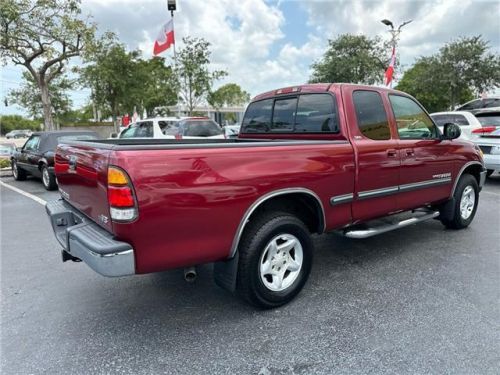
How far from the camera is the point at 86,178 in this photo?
297cm

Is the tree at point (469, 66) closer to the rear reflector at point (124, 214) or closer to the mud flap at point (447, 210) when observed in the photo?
the mud flap at point (447, 210)

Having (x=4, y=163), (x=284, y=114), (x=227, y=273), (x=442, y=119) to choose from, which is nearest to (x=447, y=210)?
(x=284, y=114)

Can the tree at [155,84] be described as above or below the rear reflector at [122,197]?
above

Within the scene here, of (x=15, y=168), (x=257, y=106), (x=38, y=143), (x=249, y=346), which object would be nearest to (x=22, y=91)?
(x=15, y=168)

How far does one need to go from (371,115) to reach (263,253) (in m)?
2.03

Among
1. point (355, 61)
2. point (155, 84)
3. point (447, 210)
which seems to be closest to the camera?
point (447, 210)

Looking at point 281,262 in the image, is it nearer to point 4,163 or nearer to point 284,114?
point 284,114

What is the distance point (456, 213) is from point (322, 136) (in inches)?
107

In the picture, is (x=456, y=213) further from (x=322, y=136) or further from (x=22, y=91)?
(x=22, y=91)

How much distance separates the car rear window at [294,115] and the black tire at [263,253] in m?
1.18

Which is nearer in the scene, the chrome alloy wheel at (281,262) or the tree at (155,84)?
the chrome alloy wheel at (281,262)

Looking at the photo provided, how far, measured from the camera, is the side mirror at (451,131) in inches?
189

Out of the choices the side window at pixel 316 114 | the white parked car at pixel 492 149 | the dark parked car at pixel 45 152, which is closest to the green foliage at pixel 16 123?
the dark parked car at pixel 45 152

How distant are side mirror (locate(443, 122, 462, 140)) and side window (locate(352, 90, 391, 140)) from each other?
117 cm
